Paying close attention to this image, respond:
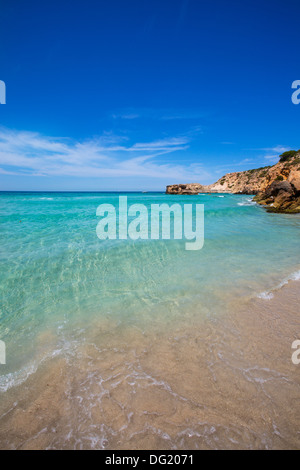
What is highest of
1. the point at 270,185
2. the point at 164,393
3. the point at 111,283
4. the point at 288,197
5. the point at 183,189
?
the point at 183,189

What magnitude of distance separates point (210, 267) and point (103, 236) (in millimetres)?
7304

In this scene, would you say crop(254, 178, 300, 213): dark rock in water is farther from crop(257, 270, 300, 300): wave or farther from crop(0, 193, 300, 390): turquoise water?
crop(257, 270, 300, 300): wave

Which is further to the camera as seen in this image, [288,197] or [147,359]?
[288,197]

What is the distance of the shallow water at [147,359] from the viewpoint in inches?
92.7

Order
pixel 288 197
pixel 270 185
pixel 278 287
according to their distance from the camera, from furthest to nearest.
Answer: pixel 270 185, pixel 288 197, pixel 278 287

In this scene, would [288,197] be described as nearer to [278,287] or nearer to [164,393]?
[278,287]

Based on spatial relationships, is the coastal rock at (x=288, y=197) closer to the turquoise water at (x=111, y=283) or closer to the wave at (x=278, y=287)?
the turquoise water at (x=111, y=283)

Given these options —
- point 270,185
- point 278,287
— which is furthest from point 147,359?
point 270,185

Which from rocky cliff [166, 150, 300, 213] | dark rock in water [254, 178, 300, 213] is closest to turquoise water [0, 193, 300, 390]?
dark rock in water [254, 178, 300, 213]

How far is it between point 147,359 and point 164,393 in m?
0.64

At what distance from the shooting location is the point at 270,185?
119 feet

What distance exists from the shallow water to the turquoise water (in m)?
0.04

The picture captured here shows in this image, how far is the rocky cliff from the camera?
1065 inches
